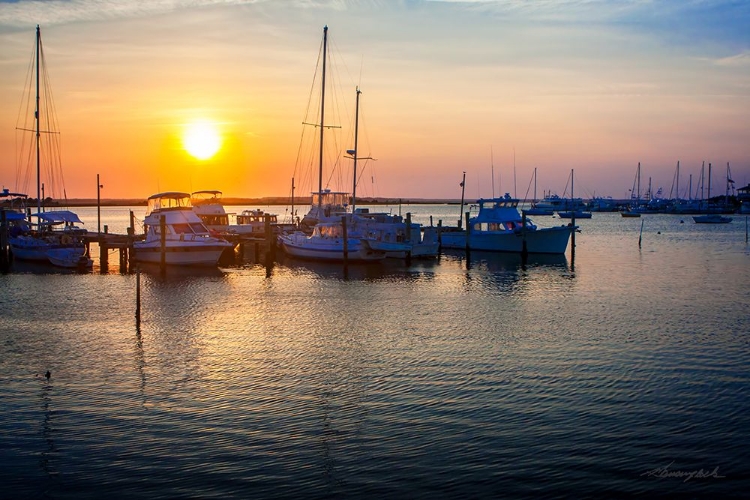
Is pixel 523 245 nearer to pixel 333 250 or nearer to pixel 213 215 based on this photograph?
pixel 333 250

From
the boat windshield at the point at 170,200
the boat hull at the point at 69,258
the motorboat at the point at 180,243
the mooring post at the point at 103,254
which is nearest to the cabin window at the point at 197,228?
the motorboat at the point at 180,243

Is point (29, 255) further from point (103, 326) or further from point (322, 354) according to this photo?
point (322, 354)

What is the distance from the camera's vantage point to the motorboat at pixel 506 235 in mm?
54875

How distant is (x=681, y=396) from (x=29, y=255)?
43192 mm

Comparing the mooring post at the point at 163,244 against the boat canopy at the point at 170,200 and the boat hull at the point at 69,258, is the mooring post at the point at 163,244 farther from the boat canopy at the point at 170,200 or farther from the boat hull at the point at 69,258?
the boat canopy at the point at 170,200

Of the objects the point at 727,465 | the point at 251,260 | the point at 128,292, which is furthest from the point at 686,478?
the point at 251,260

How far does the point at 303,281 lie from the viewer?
39.3m

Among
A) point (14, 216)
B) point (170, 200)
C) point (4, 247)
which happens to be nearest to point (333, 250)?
point (170, 200)

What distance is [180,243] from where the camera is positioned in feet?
144

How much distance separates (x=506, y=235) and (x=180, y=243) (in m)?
24.8

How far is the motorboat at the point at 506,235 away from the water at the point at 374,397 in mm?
22586

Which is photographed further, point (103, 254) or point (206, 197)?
point (206, 197)

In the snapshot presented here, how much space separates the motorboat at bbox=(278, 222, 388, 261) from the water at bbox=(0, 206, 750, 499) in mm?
15162

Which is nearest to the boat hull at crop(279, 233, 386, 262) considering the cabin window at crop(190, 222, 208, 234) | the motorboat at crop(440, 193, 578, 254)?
the cabin window at crop(190, 222, 208, 234)
